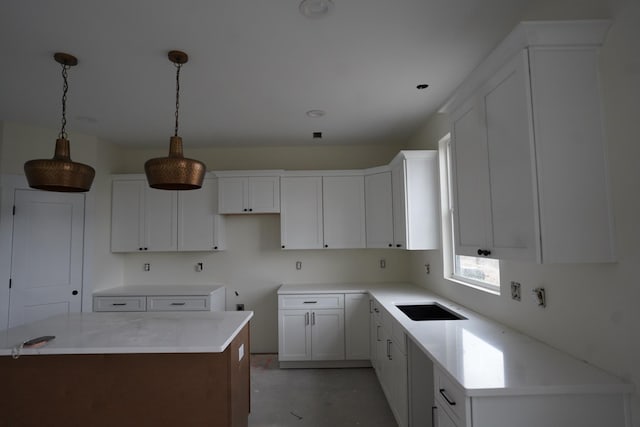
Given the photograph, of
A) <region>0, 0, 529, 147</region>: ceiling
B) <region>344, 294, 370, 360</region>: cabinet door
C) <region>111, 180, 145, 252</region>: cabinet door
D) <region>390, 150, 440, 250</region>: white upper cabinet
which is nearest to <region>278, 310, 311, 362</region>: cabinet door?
<region>344, 294, 370, 360</region>: cabinet door

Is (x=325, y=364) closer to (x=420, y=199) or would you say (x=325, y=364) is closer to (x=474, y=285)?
(x=474, y=285)

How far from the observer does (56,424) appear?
188 centimetres

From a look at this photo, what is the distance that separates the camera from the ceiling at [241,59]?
5.85 feet

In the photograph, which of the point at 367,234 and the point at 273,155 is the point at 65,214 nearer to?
the point at 273,155

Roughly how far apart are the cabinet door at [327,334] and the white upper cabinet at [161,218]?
1563mm

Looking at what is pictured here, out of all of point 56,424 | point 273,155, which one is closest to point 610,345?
point 56,424

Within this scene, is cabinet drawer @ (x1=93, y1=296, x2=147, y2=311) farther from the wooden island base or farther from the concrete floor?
the wooden island base

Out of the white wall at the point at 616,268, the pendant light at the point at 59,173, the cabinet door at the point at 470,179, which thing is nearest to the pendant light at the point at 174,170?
the pendant light at the point at 59,173

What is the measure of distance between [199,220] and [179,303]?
3.37ft

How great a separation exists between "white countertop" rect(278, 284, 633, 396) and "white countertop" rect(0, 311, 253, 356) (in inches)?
47.9

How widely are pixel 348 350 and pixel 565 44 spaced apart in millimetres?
3323

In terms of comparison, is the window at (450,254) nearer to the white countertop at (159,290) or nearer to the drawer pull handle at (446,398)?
the drawer pull handle at (446,398)

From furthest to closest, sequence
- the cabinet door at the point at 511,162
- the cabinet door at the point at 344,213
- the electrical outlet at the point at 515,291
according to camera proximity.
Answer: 1. the cabinet door at the point at 344,213
2. the electrical outlet at the point at 515,291
3. the cabinet door at the point at 511,162

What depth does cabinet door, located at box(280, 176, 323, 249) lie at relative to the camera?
4023mm
